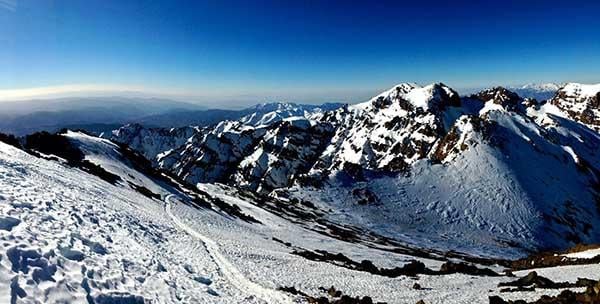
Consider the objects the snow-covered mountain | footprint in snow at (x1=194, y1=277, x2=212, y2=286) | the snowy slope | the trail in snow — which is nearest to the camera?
the snowy slope

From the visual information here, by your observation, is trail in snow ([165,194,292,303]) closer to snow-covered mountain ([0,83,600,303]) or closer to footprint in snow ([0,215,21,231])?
snow-covered mountain ([0,83,600,303])

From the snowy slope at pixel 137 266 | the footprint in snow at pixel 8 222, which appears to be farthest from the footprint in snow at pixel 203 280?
the footprint in snow at pixel 8 222

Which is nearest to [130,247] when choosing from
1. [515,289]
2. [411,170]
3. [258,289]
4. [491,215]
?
[258,289]

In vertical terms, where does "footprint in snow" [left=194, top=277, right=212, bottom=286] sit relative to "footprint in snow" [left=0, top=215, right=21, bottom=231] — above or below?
below

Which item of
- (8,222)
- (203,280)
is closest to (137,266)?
(203,280)

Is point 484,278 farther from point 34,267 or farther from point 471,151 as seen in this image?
point 471,151

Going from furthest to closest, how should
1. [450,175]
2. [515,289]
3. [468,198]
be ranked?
1. [450,175]
2. [468,198]
3. [515,289]

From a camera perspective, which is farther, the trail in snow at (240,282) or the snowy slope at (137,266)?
the trail in snow at (240,282)

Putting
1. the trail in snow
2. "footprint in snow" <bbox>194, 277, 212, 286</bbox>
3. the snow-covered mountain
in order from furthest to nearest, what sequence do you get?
the trail in snow, "footprint in snow" <bbox>194, 277, 212, 286</bbox>, the snow-covered mountain

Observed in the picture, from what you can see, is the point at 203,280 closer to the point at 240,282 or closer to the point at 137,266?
the point at 240,282

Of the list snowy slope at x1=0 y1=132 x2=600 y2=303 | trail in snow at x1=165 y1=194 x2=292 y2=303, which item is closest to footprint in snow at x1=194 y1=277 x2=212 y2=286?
snowy slope at x1=0 y1=132 x2=600 y2=303

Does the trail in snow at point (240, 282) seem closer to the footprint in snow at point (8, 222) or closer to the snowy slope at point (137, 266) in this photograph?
the snowy slope at point (137, 266)
